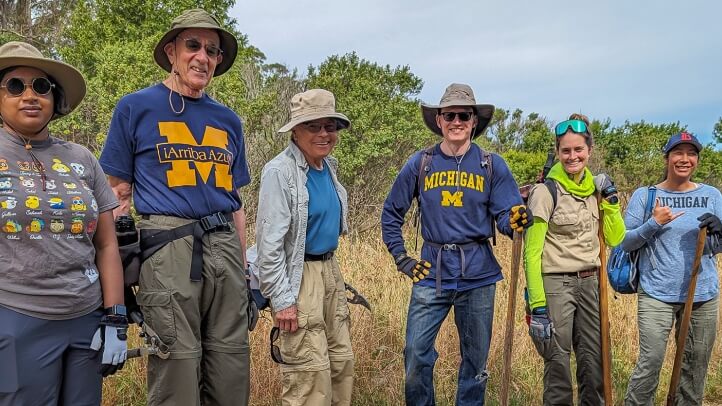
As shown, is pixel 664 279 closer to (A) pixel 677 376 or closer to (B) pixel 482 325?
(A) pixel 677 376

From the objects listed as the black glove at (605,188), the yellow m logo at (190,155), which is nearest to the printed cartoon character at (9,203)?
the yellow m logo at (190,155)

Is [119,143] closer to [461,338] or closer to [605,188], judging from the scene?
[461,338]

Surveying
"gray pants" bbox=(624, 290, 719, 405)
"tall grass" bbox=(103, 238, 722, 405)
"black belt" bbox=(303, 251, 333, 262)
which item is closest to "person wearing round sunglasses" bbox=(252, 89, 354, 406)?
"black belt" bbox=(303, 251, 333, 262)

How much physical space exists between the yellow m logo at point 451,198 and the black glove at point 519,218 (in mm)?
312

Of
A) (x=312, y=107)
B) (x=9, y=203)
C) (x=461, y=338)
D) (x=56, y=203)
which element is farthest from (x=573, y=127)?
(x=9, y=203)

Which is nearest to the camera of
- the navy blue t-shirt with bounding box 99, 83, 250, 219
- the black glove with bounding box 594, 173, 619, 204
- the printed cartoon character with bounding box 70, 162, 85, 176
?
the printed cartoon character with bounding box 70, 162, 85, 176

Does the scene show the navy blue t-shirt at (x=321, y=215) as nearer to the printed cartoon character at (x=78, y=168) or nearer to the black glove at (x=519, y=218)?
the black glove at (x=519, y=218)

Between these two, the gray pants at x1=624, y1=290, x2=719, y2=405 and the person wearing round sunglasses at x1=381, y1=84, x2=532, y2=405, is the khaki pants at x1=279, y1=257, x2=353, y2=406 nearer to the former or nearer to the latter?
the person wearing round sunglasses at x1=381, y1=84, x2=532, y2=405

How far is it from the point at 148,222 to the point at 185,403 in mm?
849

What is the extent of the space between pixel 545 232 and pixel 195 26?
236 cm

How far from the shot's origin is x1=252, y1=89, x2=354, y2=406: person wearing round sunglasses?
10.5 feet

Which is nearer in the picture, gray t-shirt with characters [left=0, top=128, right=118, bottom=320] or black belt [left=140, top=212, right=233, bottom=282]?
gray t-shirt with characters [left=0, top=128, right=118, bottom=320]

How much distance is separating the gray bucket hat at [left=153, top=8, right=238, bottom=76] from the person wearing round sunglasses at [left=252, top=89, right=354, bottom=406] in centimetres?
44

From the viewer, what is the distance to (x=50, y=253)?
244cm
